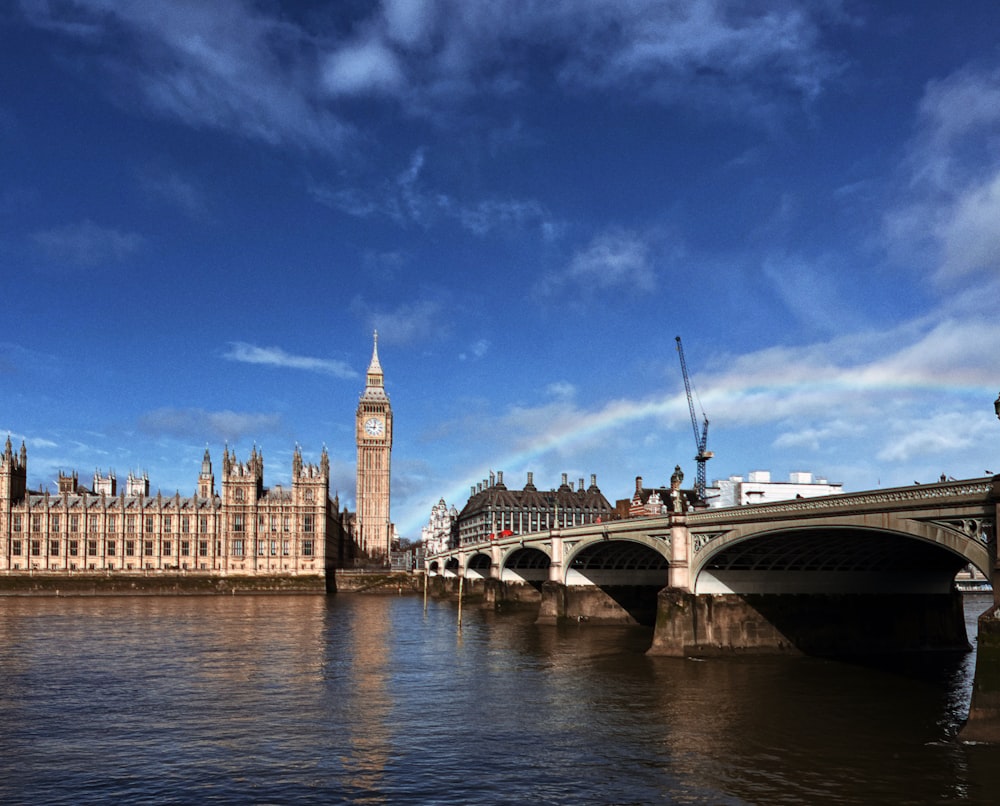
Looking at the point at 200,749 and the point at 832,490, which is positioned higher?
the point at 832,490

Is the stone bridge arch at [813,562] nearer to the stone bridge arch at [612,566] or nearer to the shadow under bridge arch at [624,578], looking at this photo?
the stone bridge arch at [612,566]

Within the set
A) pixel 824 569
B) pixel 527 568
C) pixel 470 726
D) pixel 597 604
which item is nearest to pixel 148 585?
pixel 527 568

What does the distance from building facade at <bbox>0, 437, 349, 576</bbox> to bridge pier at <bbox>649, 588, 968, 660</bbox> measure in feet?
354

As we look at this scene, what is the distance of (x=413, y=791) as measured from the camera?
2911cm

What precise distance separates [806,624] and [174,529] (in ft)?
409

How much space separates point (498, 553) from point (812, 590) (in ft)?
209

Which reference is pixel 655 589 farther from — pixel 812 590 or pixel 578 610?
pixel 812 590

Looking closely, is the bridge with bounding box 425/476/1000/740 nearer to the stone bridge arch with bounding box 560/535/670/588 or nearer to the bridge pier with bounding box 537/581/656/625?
the stone bridge arch with bounding box 560/535/670/588

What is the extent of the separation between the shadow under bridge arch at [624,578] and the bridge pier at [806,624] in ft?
89.3

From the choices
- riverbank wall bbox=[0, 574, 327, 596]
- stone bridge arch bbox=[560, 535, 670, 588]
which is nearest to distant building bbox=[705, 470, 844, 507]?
stone bridge arch bbox=[560, 535, 670, 588]

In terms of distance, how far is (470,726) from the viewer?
39.4 m

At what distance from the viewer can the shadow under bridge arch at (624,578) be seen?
91438 millimetres

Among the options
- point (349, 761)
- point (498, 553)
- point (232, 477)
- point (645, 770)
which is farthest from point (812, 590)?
point (232, 477)

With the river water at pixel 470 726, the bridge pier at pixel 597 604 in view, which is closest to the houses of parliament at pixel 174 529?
the bridge pier at pixel 597 604
